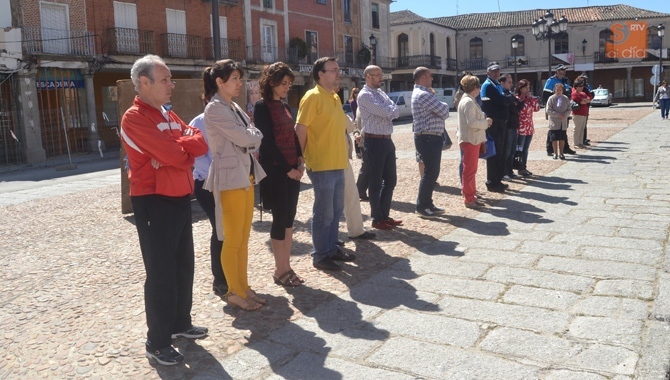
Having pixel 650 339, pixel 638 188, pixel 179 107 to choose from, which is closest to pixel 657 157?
pixel 638 188

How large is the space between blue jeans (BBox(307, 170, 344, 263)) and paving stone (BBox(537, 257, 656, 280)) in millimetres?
1680

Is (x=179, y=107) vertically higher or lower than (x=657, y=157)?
higher

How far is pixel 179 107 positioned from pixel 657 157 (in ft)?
28.8

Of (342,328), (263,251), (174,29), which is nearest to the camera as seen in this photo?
(342,328)

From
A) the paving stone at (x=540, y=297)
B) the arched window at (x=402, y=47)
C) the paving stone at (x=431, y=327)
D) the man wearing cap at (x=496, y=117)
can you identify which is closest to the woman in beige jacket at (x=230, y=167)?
the paving stone at (x=431, y=327)

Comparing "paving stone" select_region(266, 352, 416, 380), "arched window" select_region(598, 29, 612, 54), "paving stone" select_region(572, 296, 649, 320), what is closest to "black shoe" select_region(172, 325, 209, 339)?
"paving stone" select_region(266, 352, 416, 380)

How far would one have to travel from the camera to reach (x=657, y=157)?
12.4 metres

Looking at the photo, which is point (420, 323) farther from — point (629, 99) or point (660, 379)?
point (629, 99)

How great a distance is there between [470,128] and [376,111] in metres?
1.76

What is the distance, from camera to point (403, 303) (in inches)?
179

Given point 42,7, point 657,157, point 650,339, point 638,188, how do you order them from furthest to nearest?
point 42,7 < point 657,157 < point 638,188 < point 650,339

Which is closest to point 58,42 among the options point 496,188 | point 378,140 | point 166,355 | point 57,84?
point 57,84

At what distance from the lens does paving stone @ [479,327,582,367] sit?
11.7 feet

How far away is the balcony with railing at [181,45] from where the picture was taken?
1038 inches
